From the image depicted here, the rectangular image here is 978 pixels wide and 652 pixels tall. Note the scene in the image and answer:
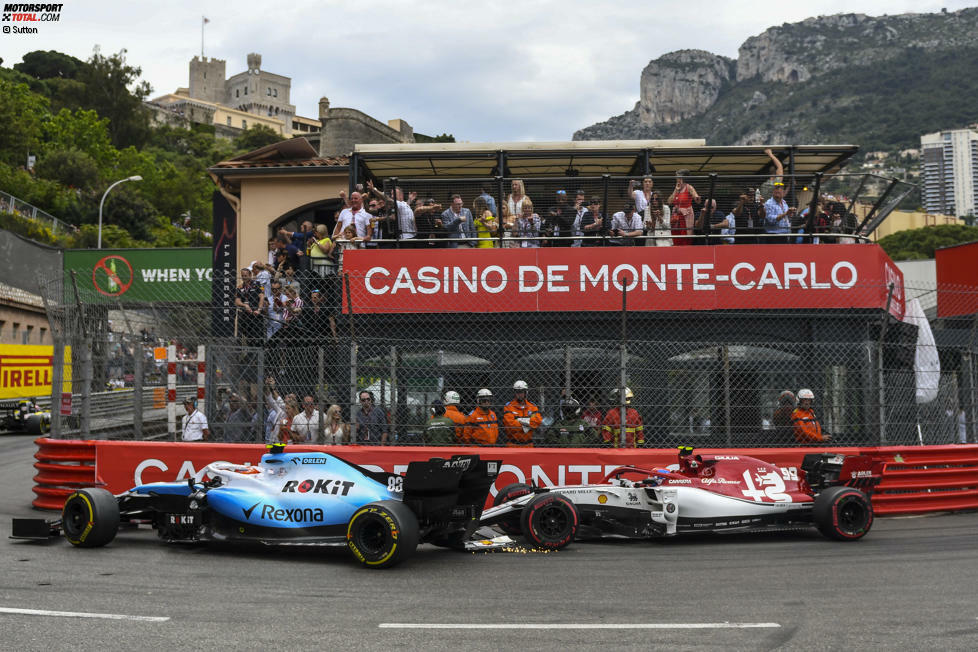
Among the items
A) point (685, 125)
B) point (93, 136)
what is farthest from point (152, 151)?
point (685, 125)

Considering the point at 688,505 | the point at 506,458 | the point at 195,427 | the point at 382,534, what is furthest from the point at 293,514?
the point at 688,505

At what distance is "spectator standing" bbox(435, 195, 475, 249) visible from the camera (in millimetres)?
14016

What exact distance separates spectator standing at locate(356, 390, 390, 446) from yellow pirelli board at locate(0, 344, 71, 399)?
1855 centimetres

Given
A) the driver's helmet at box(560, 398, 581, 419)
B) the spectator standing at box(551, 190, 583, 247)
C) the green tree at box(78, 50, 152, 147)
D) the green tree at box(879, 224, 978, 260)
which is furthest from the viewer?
the green tree at box(78, 50, 152, 147)

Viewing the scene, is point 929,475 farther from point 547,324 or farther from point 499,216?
point 499,216

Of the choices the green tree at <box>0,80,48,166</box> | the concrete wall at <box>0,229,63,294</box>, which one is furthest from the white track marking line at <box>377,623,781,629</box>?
the green tree at <box>0,80,48,166</box>

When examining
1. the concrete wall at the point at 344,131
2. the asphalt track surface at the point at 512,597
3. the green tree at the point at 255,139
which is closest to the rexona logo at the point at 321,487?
the asphalt track surface at the point at 512,597

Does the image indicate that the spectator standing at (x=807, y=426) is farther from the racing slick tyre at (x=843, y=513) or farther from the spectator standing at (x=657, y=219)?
the spectator standing at (x=657, y=219)

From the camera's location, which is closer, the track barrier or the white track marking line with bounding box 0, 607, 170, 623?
the white track marking line with bounding box 0, 607, 170, 623

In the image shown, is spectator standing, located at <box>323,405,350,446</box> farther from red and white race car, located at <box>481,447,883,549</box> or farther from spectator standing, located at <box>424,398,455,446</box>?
red and white race car, located at <box>481,447,883,549</box>

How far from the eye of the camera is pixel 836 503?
9984 millimetres

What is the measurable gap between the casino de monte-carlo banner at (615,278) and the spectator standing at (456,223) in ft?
1.18

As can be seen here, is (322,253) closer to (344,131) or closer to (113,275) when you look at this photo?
(344,131)

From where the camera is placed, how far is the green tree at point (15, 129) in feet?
211
